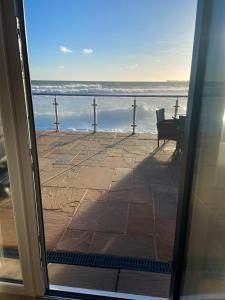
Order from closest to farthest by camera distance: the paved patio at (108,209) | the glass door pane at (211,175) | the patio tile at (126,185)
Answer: the glass door pane at (211,175), the paved patio at (108,209), the patio tile at (126,185)

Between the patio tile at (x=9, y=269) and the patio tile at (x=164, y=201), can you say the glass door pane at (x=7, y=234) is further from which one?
the patio tile at (x=164, y=201)

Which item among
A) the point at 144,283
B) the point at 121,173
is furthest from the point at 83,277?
the point at 121,173

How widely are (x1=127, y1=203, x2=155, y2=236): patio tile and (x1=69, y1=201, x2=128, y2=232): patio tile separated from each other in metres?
0.06

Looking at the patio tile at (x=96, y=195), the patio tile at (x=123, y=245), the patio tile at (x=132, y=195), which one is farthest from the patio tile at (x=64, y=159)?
the patio tile at (x=123, y=245)

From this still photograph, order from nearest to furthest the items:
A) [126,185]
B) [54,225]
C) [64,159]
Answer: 1. [54,225]
2. [126,185]
3. [64,159]

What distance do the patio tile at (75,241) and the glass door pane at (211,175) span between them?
0.97m

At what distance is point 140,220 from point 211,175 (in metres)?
1.38

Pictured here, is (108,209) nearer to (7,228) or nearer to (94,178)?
(94,178)

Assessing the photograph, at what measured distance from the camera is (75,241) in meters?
1.93

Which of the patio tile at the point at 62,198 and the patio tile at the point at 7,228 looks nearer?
the patio tile at the point at 7,228

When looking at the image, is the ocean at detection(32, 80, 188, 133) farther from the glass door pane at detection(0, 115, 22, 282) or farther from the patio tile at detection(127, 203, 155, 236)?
the glass door pane at detection(0, 115, 22, 282)

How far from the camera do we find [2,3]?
0.92 m

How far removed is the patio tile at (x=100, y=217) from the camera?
210 cm

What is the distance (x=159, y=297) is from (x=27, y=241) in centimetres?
82
